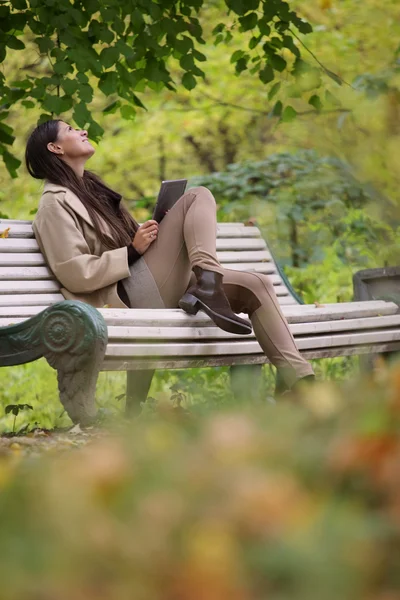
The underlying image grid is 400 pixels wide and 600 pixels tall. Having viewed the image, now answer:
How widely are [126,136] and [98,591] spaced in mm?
12567

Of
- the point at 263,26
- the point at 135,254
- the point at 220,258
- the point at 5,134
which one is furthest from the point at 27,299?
the point at 263,26

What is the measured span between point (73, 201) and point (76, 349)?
107 centimetres

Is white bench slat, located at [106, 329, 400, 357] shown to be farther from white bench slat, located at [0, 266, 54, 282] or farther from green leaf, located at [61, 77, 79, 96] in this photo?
green leaf, located at [61, 77, 79, 96]

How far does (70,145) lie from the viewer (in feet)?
15.1

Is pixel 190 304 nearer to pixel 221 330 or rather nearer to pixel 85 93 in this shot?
pixel 221 330

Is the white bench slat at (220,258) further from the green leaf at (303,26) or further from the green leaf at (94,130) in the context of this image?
the green leaf at (303,26)

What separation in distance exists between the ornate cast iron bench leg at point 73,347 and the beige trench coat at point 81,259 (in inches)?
23.1

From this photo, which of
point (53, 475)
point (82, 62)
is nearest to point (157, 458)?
point (53, 475)

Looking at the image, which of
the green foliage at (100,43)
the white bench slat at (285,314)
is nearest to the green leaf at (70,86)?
the green foliage at (100,43)

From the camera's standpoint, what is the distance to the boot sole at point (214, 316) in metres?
3.97

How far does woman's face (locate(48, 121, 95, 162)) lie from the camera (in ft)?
15.1

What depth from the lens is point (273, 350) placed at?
4.15 m

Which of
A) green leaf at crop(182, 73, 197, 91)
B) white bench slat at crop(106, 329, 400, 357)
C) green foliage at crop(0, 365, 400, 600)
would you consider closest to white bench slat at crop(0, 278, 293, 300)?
white bench slat at crop(106, 329, 400, 357)

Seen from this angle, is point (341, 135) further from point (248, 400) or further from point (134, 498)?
point (134, 498)
